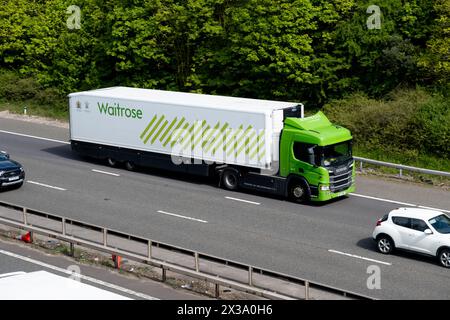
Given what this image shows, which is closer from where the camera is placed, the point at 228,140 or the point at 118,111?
the point at 228,140

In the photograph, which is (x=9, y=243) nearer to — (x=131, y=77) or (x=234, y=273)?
(x=234, y=273)

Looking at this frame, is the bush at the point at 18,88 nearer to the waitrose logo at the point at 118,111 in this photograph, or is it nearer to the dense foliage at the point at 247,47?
the dense foliage at the point at 247,47

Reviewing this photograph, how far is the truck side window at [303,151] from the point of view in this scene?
90.8 ft

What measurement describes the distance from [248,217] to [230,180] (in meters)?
3.49

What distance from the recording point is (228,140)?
29.1m

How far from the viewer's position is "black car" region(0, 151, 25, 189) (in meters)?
29.3

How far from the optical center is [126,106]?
1259 inches

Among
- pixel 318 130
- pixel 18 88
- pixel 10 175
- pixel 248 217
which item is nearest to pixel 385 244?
pixel 248 217

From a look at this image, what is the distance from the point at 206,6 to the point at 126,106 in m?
11.4

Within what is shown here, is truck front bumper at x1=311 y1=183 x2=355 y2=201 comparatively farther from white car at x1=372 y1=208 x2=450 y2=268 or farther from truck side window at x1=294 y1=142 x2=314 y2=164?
white car at x1=372 y1=208 x2=450 y2=268

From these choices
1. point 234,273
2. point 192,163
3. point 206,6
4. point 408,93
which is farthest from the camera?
point 206,6

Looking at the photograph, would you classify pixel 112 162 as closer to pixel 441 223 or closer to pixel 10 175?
pixel 10 175
